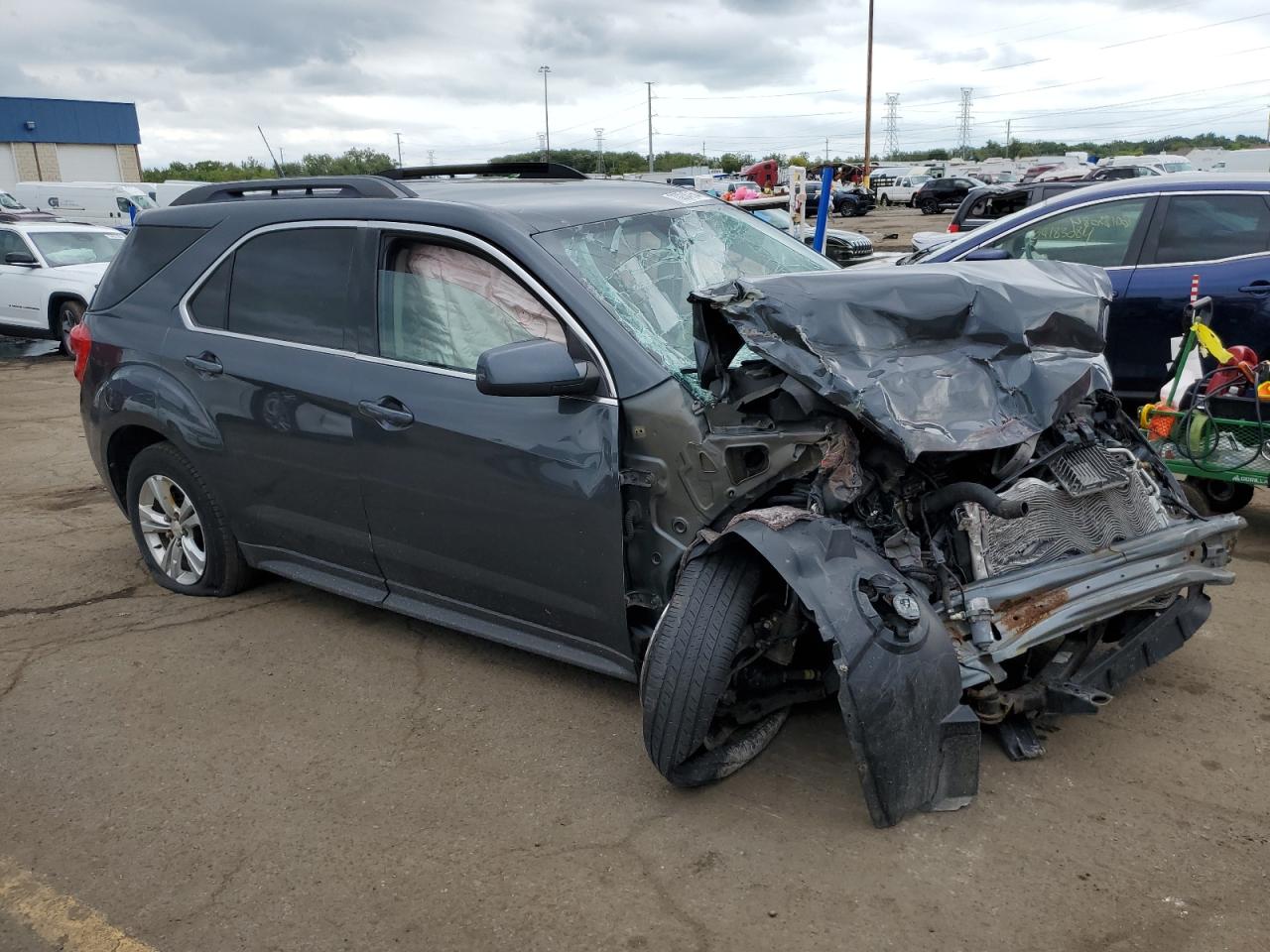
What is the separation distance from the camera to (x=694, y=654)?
118 inches

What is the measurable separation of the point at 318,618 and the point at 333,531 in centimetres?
70

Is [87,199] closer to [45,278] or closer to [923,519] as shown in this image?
[45,278]

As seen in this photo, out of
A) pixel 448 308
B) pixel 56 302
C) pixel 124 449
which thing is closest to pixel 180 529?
pixel 124 449

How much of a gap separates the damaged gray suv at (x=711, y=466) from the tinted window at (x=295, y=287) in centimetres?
1

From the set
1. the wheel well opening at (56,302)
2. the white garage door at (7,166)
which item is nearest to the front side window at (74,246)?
the wheel well opening at (56,302)

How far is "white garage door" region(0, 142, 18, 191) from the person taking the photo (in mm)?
54312

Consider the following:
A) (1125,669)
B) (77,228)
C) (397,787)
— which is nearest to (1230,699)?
(1125,669)

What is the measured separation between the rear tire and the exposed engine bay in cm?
8

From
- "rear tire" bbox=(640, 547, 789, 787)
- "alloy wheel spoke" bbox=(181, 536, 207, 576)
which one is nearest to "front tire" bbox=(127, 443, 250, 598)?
"alloy wheel spoke" bbox=(181, 536, 207, 576)

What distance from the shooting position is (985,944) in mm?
2549

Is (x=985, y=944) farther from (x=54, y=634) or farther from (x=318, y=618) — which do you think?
(x=54, y=634)

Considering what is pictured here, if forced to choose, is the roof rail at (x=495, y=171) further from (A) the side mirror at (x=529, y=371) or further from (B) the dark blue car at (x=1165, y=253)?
(B) the dark blue car at (x=1165, y=253)

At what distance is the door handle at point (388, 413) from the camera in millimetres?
3791

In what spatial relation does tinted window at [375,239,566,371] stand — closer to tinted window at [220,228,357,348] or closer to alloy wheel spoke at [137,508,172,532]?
tinted window at [220,228,357,348]
